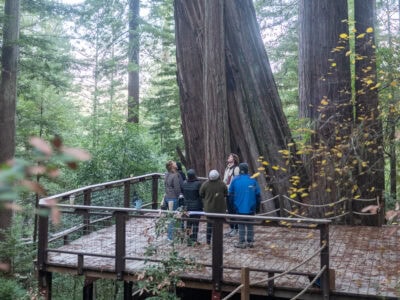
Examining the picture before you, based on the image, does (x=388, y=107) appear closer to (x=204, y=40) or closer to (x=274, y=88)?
(x=274, y=88)

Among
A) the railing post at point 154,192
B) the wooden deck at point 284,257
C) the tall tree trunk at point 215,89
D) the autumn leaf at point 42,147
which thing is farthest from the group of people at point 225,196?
the autumn leaf at point 42,147

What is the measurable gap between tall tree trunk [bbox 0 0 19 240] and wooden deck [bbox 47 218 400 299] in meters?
6.53

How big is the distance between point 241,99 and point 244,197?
Result: 379cm

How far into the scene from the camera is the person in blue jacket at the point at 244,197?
25.9ft

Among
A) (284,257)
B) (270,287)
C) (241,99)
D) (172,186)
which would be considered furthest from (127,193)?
(270,287)

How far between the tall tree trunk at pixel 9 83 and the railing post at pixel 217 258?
9.97m

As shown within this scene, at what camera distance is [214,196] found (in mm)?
7789

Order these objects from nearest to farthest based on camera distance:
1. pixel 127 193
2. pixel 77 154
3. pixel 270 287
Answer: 1. pixel 77 154
2. pixel 270 287
3. pixel 127 193

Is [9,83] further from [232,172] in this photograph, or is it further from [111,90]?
[232,172]

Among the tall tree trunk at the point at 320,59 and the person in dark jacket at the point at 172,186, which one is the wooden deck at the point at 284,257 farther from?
the tall tree trunk at the point at 320,59

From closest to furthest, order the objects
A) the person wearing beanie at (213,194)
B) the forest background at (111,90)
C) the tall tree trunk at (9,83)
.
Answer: the person wearing beanie at (213,194) < the forest background at (111,90) < the tall tree trunk at (9,83)

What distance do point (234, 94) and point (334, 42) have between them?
8.20 feet

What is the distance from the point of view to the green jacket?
7789 millimetres

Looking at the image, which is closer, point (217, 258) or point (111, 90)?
point (217, 258)
